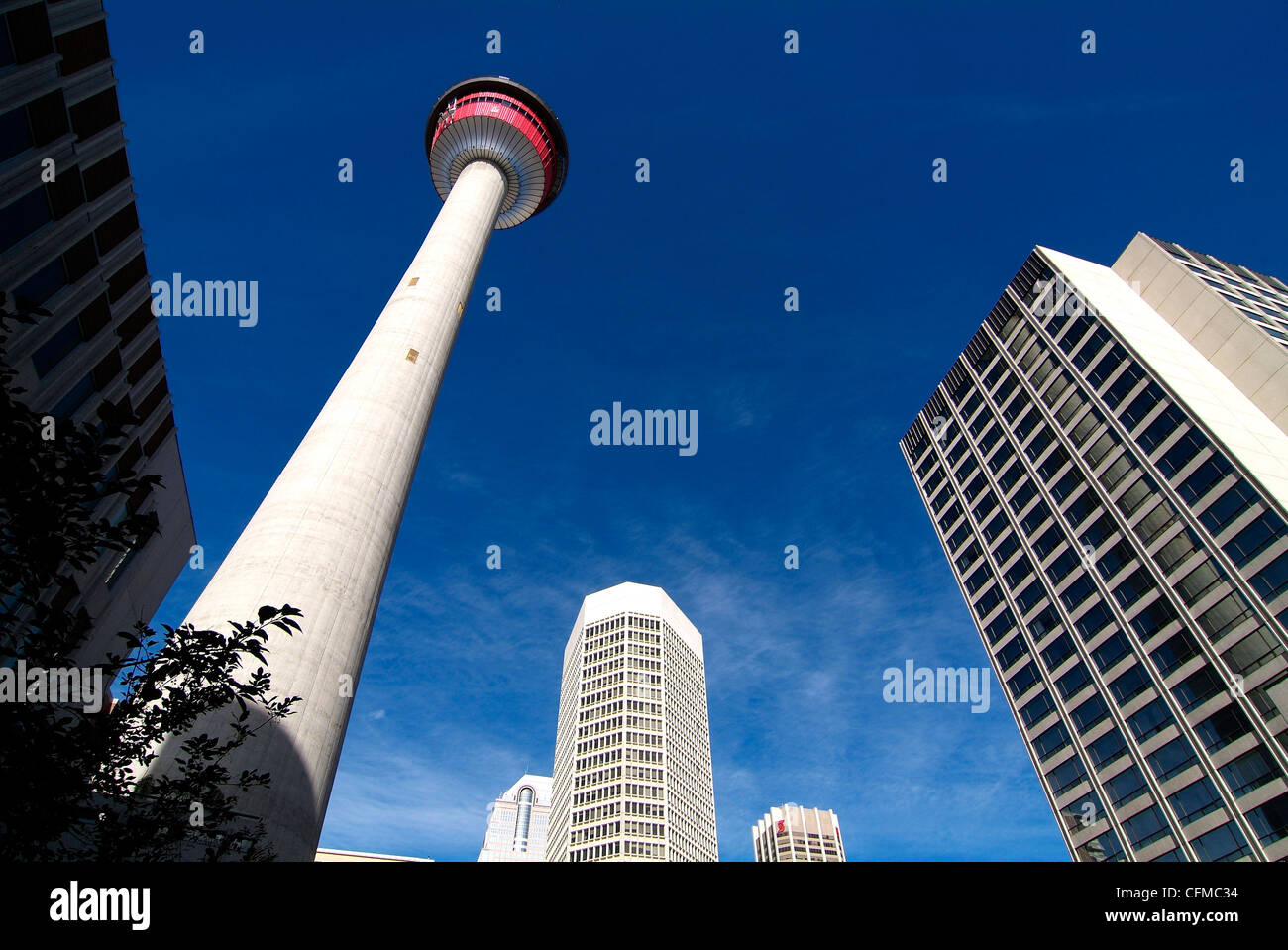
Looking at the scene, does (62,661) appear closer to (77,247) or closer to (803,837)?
(77,247)

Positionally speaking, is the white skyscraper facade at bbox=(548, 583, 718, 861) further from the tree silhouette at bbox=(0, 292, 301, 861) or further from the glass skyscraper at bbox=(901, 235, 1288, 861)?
the tree silhouette at bbox=(0, 292, 301, 861)

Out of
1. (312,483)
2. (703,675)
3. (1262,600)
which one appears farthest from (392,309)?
(703,675)

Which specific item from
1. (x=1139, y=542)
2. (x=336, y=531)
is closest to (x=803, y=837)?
(x=1139, y=542)

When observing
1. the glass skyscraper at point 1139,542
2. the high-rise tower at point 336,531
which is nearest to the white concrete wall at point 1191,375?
the glass skyscraper at point 1139,542

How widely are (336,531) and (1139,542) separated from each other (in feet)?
171

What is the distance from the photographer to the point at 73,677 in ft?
39.2

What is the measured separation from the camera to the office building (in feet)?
67.2

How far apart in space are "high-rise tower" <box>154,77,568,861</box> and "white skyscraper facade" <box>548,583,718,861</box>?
278ft

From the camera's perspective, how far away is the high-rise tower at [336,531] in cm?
2353

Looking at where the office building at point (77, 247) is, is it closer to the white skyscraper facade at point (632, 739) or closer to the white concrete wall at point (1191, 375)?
the white concrete wall at point (1191, 375)

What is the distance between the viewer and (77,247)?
23.7m
